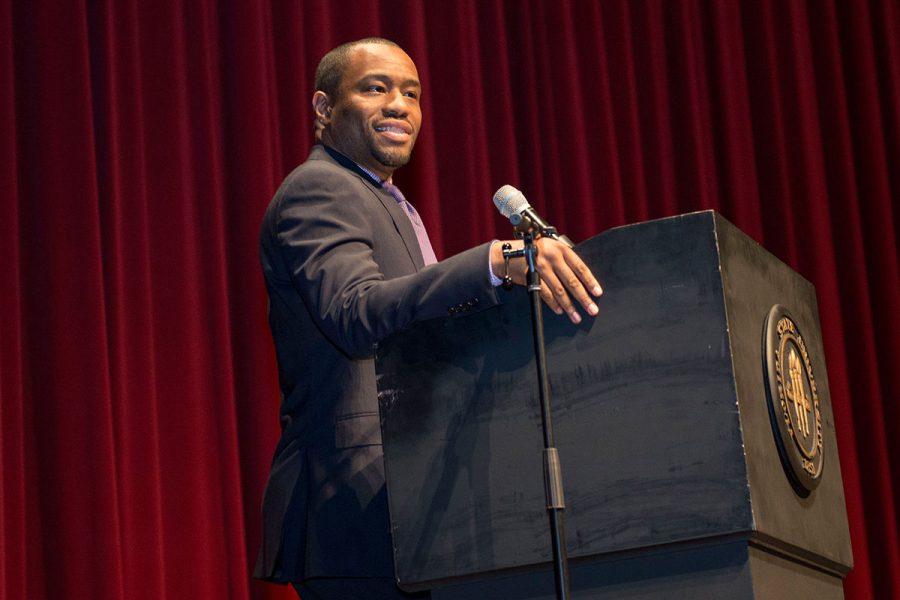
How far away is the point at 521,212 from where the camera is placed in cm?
180

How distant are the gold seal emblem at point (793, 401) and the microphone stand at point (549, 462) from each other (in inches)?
12.3

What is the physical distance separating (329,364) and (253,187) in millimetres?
1675

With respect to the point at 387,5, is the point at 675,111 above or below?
below

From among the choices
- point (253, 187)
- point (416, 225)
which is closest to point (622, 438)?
point (416, 225)

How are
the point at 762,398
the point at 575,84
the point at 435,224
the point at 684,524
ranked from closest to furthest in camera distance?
the point at 684,524
the point at 762,398
the point at 435,224
the point at 575,84

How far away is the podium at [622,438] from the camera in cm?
159

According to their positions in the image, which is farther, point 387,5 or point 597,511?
A: point 387,5

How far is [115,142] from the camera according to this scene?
3541mm

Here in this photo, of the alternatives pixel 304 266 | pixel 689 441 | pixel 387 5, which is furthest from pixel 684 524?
pixel 387 5

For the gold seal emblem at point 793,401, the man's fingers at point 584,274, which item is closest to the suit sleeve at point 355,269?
the man's fingers at point 584,274

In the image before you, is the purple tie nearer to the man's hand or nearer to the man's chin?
the man's chin

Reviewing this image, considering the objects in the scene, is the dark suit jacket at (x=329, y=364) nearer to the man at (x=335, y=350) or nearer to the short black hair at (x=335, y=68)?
the man at (x=335, y=350)

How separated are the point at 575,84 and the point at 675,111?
381mm

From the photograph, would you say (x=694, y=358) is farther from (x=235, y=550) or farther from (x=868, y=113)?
(x=868, y=113)
